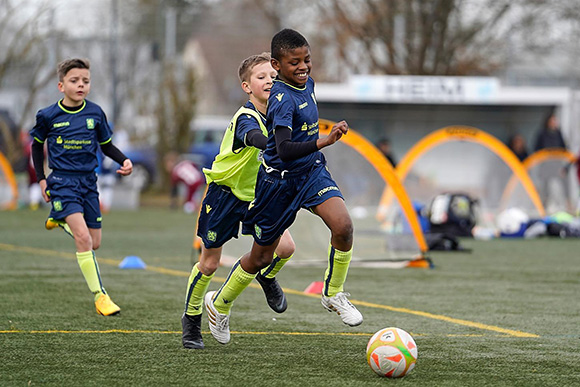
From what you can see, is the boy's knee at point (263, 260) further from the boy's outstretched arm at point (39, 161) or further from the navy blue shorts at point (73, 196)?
the boy's outstretched arm at point (39, 161)

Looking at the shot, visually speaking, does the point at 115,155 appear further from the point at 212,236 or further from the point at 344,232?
the point at 344,232

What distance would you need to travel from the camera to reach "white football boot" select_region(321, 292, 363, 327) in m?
5.87

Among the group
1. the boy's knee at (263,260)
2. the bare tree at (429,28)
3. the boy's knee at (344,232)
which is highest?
the bare tree at (429,28)

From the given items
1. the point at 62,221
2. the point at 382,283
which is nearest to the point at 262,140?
the point at 62,221

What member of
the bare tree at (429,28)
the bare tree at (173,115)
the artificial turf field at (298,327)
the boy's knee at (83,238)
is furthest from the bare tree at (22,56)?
the boy's knee at (83,238)

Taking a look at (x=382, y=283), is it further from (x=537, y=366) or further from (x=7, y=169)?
(x=7, y=169)

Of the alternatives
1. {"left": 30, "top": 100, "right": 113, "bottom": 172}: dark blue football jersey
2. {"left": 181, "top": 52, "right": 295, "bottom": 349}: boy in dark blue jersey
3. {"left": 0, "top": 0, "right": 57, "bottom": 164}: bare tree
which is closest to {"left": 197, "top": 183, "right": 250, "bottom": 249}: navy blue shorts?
{"left": 181, "top": 52, "right": 295, "bottom": 349}: boy in dark blue jersey

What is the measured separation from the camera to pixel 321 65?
3706cm

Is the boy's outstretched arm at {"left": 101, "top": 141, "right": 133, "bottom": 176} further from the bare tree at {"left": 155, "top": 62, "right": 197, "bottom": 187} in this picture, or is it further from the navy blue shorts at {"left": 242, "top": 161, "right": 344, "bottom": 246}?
the bare tree at {"left": 155, "top": 62, "right": 197, "bottom": 187}

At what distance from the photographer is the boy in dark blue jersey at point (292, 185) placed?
5.75 m

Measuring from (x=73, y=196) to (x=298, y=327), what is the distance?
208cm

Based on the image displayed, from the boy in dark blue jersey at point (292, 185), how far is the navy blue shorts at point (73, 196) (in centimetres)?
216

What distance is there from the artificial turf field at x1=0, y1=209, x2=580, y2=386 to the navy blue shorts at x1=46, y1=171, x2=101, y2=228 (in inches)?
28.9

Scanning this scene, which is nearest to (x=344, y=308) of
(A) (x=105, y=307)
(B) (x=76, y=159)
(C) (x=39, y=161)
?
(A) (x=105, y=307)
